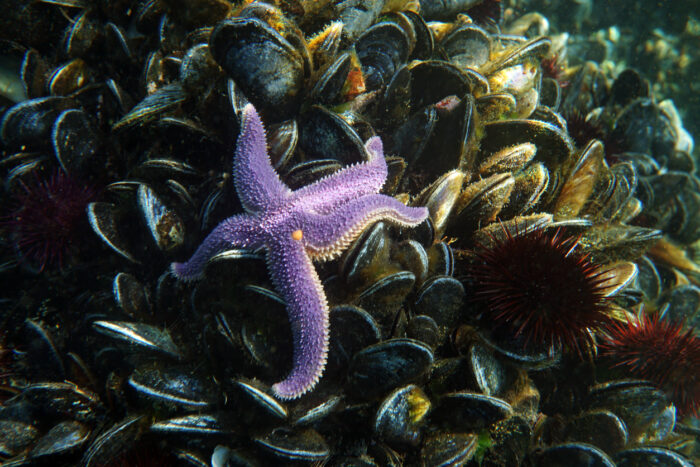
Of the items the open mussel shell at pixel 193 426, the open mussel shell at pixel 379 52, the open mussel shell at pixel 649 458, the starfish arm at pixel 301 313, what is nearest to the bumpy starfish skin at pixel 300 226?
the starfish arm at pixel 301 313

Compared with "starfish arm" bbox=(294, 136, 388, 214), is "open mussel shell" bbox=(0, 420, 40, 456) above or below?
below

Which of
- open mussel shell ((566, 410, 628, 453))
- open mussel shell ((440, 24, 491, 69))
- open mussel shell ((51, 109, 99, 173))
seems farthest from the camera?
open mussel shell ((440, 24, 491, 69))

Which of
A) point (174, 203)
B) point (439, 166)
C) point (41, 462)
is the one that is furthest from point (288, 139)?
point (41, 462)

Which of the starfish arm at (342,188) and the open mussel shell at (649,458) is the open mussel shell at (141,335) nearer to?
the starfish arm at (342,188)

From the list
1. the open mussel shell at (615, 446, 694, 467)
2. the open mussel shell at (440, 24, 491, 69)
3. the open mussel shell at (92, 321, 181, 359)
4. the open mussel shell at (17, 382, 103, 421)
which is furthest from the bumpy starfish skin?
the open mussel shell at (615, 446, 694, 467)

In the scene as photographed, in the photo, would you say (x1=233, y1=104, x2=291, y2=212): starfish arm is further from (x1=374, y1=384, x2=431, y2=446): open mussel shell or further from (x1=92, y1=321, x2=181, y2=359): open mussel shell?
(x1=374, y1=384, x2=431, y2=446): open mussel shell

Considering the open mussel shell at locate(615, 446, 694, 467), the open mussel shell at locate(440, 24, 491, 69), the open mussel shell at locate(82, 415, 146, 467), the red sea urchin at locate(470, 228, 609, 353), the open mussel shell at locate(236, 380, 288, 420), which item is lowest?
the open mussel shell at locate(615, 446, 694, 467)
